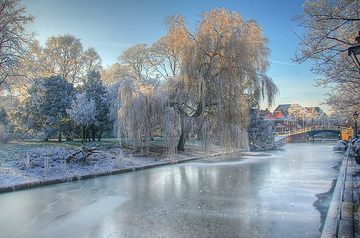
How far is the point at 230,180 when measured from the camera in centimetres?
967

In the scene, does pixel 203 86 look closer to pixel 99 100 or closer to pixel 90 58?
pixel 99 100

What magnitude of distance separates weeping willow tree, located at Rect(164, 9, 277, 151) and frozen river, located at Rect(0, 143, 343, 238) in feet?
18.0

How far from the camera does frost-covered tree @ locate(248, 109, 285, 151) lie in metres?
27.5

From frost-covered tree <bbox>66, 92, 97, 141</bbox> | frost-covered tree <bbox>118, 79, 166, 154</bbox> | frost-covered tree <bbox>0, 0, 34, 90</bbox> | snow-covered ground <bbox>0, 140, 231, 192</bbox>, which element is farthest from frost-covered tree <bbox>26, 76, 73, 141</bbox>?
frost-covered tree <bbox>118, 79, 166, 154</bbox>

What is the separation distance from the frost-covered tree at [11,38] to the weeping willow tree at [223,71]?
28.5 ft

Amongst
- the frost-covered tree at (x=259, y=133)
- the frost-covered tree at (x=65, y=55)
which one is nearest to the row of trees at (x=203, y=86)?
the frost-covered tree at (x=259, y=133)

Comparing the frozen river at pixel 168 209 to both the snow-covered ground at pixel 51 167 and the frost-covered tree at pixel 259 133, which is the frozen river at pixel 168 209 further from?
the frost-covered tree at pixel 259 133

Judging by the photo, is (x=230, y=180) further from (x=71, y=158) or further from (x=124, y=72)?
(x=124, y=72)

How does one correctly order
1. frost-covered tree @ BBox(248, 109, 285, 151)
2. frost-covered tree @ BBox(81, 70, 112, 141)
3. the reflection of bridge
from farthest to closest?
the reflection of bridge
frost-covered tree @ BBox(248, 109, 285, 151)
frost-covered tree @ BBox(81, 70, 112, 141)

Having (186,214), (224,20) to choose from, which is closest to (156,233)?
(186,214)

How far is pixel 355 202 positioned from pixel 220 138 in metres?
9.12

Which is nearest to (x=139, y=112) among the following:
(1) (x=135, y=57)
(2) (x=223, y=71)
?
(2) (x=223, y=71)

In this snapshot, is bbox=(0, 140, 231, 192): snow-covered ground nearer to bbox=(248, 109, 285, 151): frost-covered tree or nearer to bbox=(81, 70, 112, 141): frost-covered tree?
bbox=(81, 70, 112, 141): frost-covered tree

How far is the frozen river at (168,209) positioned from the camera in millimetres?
4578
